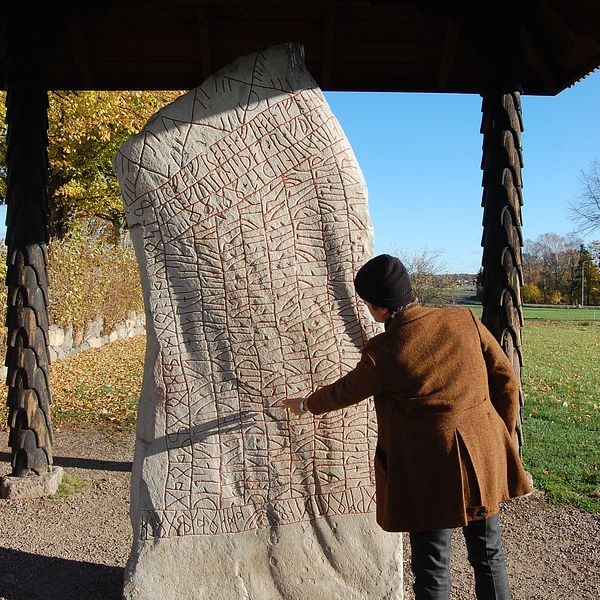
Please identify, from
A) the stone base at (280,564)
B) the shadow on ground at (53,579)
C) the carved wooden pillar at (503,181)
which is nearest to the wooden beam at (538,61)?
the carved wooden pillar at (503,181)

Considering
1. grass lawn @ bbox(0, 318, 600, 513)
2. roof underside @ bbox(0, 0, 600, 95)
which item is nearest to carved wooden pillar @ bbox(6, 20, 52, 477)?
roof underside @ bbox(0, 0, 600, 95)

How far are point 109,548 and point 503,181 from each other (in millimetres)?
3676

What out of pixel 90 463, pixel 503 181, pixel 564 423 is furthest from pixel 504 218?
pixel 90 463

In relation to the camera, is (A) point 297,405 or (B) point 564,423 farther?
(B) point 564,423

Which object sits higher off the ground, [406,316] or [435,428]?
[406,316]

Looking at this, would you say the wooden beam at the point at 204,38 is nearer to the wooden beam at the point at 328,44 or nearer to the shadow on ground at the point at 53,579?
the wooden beam at the point at 328,44

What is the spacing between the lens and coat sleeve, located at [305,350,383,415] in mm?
2498

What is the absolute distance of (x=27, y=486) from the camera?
4938 millimetres

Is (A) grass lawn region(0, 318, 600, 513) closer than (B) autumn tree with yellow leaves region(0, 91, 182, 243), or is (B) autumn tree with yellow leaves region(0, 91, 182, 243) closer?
(A) grass lawn region(0, 318, 600, 513)

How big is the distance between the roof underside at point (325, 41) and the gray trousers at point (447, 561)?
3.56 meters

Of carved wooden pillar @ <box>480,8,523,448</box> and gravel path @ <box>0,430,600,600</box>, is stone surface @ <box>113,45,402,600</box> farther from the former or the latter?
carved wooden pillar @ <box>480,8,523,448</box>

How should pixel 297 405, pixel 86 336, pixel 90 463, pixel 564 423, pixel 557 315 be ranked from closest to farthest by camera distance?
pixel 297 405
pixel 90 463
pixel 564 423
pixel 86 336
pixel 557 315

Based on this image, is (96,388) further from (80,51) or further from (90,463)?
(80,51)

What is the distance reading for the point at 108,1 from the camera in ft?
16.4
